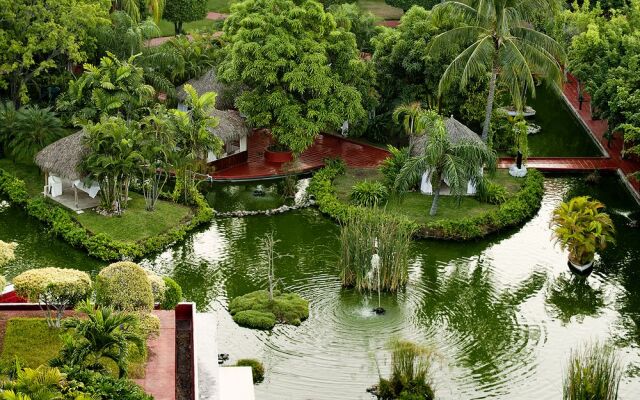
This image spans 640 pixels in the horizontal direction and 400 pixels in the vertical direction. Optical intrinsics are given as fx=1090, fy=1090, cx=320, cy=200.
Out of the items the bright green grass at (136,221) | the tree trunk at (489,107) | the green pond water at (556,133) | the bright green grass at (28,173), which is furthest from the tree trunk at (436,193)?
the bright green grass at (28,173)

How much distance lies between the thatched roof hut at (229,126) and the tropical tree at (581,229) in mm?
12534

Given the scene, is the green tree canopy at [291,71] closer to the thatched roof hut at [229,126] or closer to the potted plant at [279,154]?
the thatched roof hut at [229,126]

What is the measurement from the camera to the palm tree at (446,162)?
34156 millimetres

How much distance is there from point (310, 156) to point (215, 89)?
15.6 ft

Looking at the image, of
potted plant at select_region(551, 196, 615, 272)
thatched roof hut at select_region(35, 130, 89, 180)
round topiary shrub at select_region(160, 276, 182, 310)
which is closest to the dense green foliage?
thatched roof hut at select_region(35, 130, 89, 180)

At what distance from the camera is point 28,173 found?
38500 mm

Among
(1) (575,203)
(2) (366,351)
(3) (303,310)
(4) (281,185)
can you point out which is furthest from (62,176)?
(1) (575,203)

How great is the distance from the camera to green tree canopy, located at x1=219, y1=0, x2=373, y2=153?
3816 cm

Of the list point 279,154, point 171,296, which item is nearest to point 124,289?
point 171,296

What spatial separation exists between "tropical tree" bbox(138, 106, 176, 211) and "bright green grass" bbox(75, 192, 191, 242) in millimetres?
443

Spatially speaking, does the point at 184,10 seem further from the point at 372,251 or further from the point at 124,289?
the point at 124,289

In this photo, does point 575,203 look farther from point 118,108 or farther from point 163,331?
point 118,108

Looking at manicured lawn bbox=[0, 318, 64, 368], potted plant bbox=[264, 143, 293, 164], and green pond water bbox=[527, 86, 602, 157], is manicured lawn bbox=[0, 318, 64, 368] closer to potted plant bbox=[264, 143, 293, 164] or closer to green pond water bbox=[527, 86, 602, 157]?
potted plant bbox=[264, 143, 293, 164]

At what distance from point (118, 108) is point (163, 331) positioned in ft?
49.0
